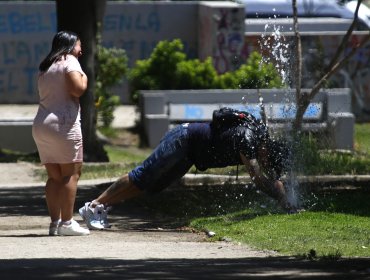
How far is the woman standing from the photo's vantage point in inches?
394

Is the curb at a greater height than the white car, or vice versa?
the white car

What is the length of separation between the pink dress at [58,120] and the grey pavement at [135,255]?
2.32 feet

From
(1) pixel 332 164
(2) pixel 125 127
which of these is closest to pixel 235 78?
(2) pixel 125 127

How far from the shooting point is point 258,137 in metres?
10.6

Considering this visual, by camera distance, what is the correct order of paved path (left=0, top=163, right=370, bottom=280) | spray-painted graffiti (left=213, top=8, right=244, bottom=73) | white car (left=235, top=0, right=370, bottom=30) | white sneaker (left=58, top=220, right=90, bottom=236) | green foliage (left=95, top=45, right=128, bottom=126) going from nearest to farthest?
1. paved path (left=0, top=163, right=370, bottom=280)
2. white sneaker (left=58, top=220, right=90, bottom=236)
3. green foliage (left=95, top=45, right=128, bottom=126)
4. spray-painted graffiti (left=213, top=8, right=244, bottom=73)
5. white car (left=235, top=0, right=370, bottom=30)

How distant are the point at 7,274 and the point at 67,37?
123 inches

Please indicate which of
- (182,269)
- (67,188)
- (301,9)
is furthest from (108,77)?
(182,269)

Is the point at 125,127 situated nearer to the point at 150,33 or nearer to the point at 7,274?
the point at 150,33

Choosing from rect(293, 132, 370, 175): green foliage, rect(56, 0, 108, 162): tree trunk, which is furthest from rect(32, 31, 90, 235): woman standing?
rect(56, 0, 108, 162): tree trunk

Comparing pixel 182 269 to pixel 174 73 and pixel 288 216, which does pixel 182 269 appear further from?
pixel 174 73

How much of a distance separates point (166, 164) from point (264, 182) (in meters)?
0.87

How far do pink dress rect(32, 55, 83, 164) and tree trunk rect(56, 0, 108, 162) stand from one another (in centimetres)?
761

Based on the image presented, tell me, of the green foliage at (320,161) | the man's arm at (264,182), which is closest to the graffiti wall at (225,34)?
the green foliage at (320,161)

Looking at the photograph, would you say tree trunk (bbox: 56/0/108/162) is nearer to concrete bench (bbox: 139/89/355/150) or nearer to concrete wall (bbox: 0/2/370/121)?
concrete bench (bbox: 139/89/355/150)
